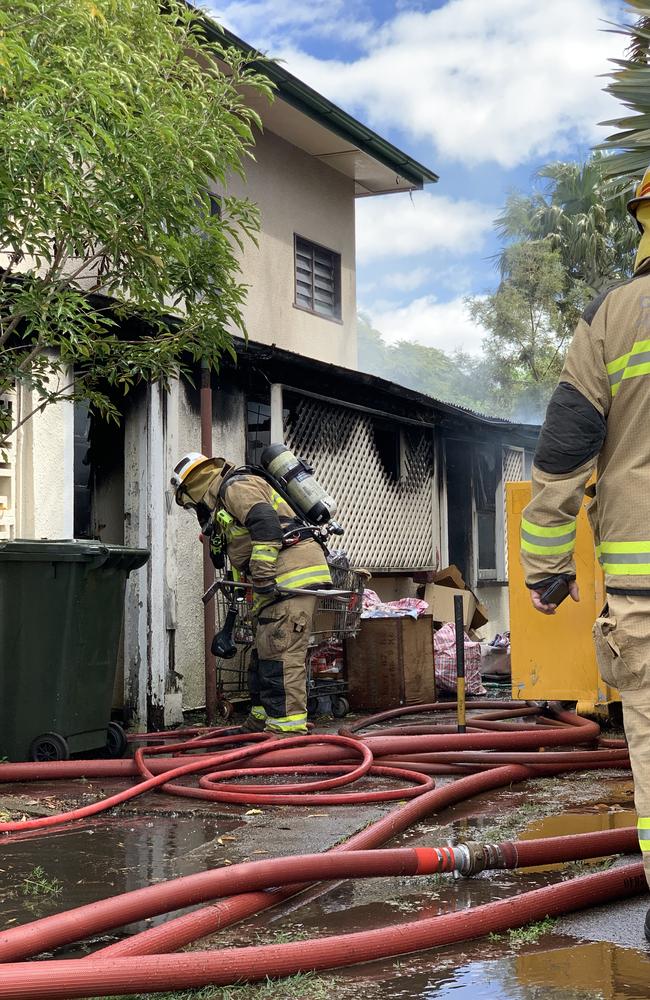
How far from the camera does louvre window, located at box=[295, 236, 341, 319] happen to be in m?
13.4

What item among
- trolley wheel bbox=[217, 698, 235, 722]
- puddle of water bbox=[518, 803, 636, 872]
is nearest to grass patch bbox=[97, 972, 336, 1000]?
puddle of water bbox=[518, 803, 636, 872]

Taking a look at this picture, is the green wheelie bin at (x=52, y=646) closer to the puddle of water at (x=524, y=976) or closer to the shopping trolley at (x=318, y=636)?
the shopping trolley at (x=318, y=636)

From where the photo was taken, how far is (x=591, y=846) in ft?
12.2

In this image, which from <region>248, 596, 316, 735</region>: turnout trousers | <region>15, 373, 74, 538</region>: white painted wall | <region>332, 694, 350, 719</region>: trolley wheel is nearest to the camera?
<region>248, 596, 316, 735</region>: turnout trousers

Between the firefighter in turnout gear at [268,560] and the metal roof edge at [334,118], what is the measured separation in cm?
472

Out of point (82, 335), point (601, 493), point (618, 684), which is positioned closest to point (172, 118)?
point (82, 335)

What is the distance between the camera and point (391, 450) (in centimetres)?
1255

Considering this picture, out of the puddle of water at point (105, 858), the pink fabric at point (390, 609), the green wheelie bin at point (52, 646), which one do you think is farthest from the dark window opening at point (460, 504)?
the puddle of water at point (105, 858)

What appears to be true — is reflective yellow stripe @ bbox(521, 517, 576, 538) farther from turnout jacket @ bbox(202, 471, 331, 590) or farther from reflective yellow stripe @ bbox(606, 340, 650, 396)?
turnout jacket @ bbox(202, 471, 331, 590)

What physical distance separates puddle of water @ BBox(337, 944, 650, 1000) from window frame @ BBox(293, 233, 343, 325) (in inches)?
422

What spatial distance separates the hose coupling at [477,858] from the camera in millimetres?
3572

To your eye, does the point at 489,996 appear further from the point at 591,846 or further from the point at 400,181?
the point at 400,181

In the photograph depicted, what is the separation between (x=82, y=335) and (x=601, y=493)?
2950mm

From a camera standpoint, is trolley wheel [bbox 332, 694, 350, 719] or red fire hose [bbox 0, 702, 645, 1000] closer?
red fire hose [bbox 0, 702, 645, 1000]
